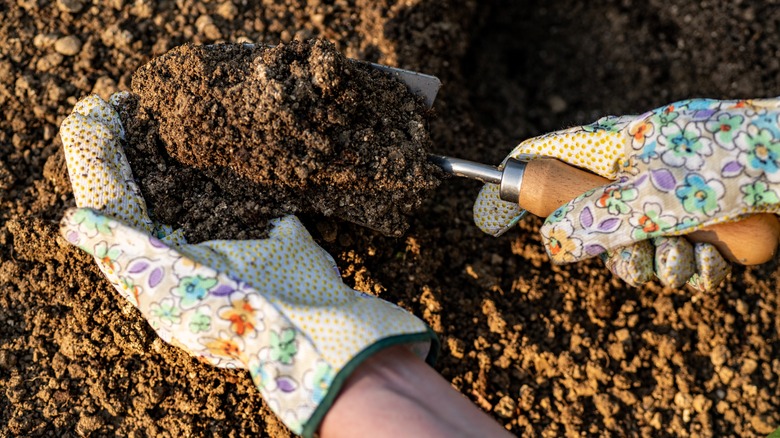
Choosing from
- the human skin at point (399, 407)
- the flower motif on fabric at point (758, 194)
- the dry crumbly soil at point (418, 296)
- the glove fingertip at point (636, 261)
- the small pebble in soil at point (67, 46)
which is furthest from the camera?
the small pebble in soil at point (67, 46)

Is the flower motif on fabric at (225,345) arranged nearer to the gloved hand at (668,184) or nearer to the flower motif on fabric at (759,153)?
the gloved hand at (668,184)

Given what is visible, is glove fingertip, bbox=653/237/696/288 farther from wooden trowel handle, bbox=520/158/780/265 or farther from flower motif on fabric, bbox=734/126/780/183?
flower motif on fabric, bbox=734/126/780/183

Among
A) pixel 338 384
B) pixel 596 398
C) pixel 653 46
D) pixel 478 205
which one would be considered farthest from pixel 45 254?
pixel 653 46

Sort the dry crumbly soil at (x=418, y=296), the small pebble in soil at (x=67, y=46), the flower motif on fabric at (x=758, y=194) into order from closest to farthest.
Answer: the flower motif on fabric at (x=758, y=194)
the dry crumbly soil at (x=418, y=296)
the small pebble in soil at (x=67, y=46)

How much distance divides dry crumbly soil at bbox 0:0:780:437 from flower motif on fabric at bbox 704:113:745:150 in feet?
2.27

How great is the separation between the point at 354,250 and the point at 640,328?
3.15ft

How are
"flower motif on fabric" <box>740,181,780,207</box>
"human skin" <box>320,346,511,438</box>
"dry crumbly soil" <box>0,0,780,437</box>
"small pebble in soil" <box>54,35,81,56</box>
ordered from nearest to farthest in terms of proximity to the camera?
1. "human skin" <box>320,346,511,438</box>
2. "flower motif on fabric" <box>740,181,780,207</box>
3. "dry crumbly soil" <box>0,0,780,437</box>
4. "small pebble in soil" <box>54,35,81,56</box>

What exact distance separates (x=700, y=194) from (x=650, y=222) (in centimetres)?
12

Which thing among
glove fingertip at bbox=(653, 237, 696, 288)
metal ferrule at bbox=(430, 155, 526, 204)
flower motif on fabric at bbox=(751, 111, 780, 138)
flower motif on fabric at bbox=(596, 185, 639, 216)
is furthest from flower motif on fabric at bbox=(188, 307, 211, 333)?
flower motif on fabric at bbox=(751, 111, 780, 138)

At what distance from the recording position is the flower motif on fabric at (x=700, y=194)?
142 cm

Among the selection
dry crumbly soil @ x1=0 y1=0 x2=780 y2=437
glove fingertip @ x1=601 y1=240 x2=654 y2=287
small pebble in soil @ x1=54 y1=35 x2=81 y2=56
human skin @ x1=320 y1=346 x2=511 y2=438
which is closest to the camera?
human skin @ x1=320 y1=346 x2=511 y2=438

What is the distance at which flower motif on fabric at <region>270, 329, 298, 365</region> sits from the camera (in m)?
1.35

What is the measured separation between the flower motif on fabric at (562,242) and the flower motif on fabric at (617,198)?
3.9 inches

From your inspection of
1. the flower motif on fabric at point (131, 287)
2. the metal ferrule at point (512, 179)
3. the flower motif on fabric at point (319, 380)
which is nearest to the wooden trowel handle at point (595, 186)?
the metal ferrule at point (512, 179)
